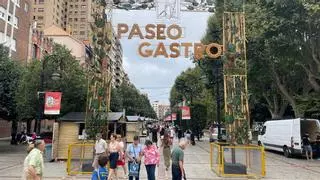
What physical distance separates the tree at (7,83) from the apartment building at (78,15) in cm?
9651

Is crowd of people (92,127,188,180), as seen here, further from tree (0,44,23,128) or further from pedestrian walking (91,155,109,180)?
tree (0,44,23,128)

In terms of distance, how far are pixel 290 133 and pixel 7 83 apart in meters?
19.2

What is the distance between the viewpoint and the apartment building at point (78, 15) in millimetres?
124125

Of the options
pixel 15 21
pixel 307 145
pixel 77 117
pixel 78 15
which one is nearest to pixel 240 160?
pixel 307 145

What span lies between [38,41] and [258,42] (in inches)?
1533

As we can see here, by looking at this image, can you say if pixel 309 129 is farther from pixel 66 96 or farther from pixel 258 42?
pixel 66 96

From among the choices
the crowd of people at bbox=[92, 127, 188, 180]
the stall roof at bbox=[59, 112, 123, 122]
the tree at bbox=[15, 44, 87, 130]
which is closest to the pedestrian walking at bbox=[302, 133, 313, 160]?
the stall roof at bbox=[59, 112, 123, 122]

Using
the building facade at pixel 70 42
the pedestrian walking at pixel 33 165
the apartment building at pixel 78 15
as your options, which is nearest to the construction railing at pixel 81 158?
the pedestrian walking at pixel 33 165

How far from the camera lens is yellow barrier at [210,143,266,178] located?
15.2 m

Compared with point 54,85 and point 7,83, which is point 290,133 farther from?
point 7,83

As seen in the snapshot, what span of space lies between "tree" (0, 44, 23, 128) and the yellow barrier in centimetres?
1694

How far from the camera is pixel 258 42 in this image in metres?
26.2

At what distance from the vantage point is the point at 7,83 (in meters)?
27.2

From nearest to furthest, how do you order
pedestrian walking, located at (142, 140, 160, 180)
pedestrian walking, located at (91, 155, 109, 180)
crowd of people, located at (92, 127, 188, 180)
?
pedestrian walking, located at (91, 155, 109, 180) → crowd of people, located at (92, 127, 188, 180) → pedestrian walking, located at (142, 140, 160, 180)
